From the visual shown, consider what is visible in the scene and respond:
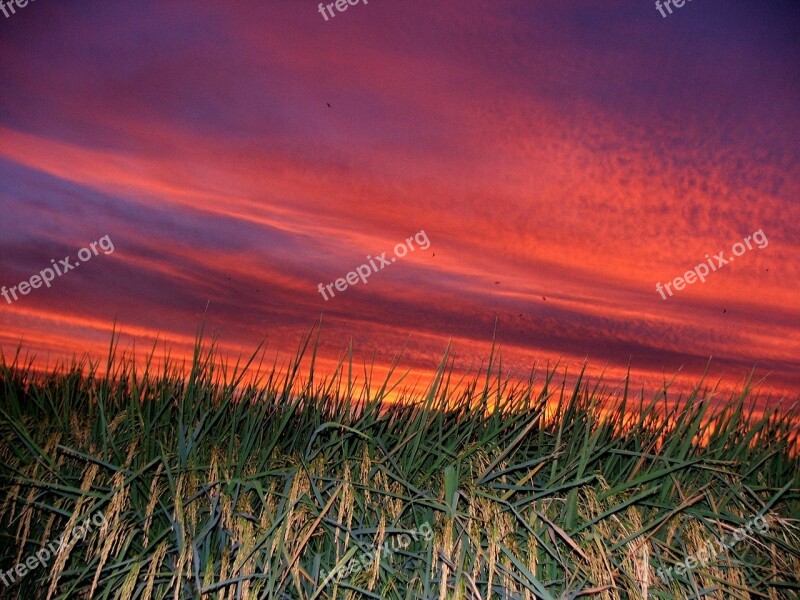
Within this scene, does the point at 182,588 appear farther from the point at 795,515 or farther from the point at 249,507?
the point at 795,515

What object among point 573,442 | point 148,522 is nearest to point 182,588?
point 148,522

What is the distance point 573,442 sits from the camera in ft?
18.5

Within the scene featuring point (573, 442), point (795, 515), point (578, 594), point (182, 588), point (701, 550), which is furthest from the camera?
point (795, 515)

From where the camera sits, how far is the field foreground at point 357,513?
182 inches

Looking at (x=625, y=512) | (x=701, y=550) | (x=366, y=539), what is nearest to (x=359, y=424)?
(x=366, y=539)

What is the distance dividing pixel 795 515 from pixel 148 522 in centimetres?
526

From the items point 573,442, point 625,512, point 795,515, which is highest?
point 573,442

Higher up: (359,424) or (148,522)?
(359,424)

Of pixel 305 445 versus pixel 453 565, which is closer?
pixel 453 565

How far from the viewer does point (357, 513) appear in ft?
16.6

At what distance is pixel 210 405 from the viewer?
5953mm

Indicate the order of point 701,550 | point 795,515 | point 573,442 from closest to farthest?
point 701,550 < point 573,442 < point 795,515

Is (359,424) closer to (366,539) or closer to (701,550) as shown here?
(366,539)

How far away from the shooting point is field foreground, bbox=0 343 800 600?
15.1 feet
